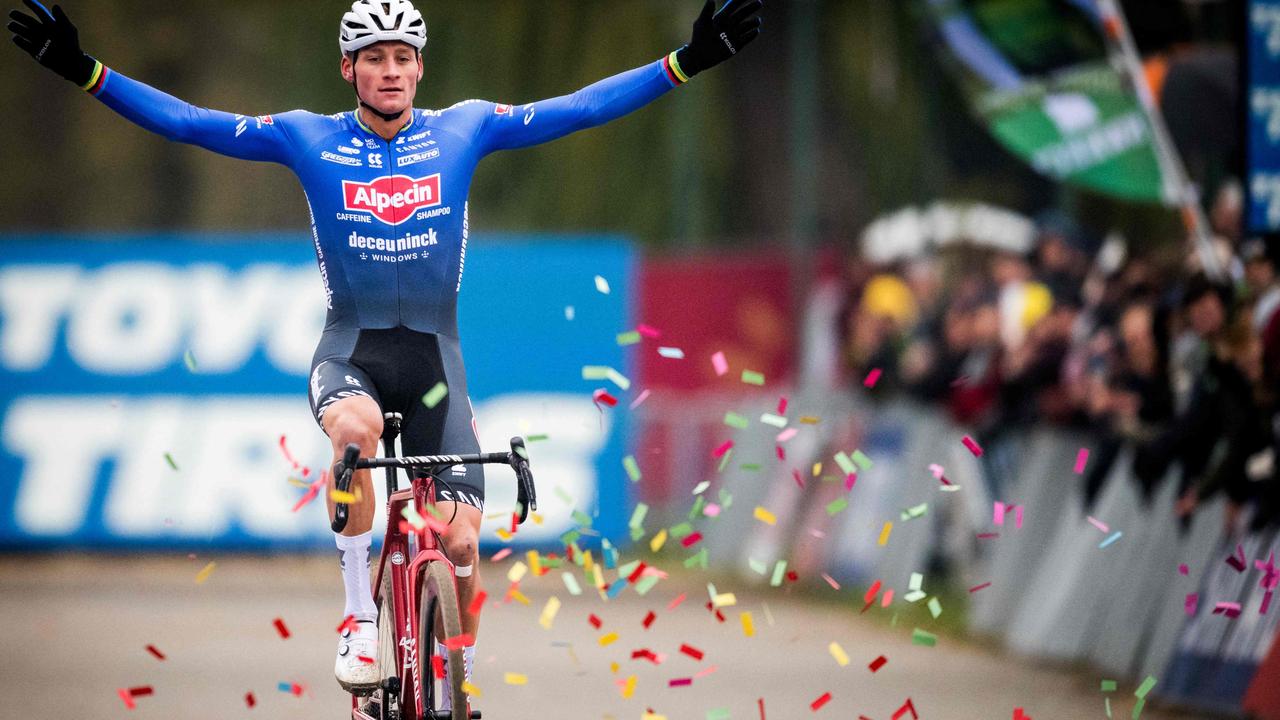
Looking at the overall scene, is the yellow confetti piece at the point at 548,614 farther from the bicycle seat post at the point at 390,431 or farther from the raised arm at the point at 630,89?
the raised arm at the point at 630,89

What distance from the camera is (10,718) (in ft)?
34.2

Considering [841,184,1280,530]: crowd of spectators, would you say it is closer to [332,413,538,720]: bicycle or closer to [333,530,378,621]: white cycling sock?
[332,413,538,720]: bicycle

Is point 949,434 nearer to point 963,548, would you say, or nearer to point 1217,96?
point 963,548

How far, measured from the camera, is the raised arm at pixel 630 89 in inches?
326

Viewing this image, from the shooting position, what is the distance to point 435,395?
788 cm

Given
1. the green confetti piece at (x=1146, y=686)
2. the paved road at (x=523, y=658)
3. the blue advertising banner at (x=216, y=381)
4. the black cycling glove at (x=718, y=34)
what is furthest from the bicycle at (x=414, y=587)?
the blue advertising banner at (x=216, y=381)

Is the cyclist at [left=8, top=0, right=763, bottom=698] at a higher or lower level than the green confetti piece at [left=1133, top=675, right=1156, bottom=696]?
higher

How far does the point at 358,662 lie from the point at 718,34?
9.36 ft

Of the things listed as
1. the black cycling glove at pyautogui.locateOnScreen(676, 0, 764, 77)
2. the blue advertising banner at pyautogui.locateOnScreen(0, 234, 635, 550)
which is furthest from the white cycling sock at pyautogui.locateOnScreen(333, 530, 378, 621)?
the blue advertising banner at pyautogui.locateOnScreen(0, 234, 635, 550)

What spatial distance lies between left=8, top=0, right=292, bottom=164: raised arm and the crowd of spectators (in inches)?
215

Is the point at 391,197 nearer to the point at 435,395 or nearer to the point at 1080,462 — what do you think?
the point at 435,395

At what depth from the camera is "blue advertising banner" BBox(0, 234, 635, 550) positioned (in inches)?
757

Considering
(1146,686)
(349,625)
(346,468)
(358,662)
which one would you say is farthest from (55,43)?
(1146,686)

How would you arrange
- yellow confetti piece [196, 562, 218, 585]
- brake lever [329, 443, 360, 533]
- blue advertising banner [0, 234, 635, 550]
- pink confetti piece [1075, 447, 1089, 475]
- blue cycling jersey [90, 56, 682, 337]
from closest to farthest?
1. brake lever [329, 443, 360, 533]
2. blue cycling jersey [90, 56, 682, 337]
3. yellow confetti piece [196, 562, 218, 585]
4. pink confetti piece [1075, 447, 1089, 475]
5. blue advertising banner [0, 234, 635, 550]
